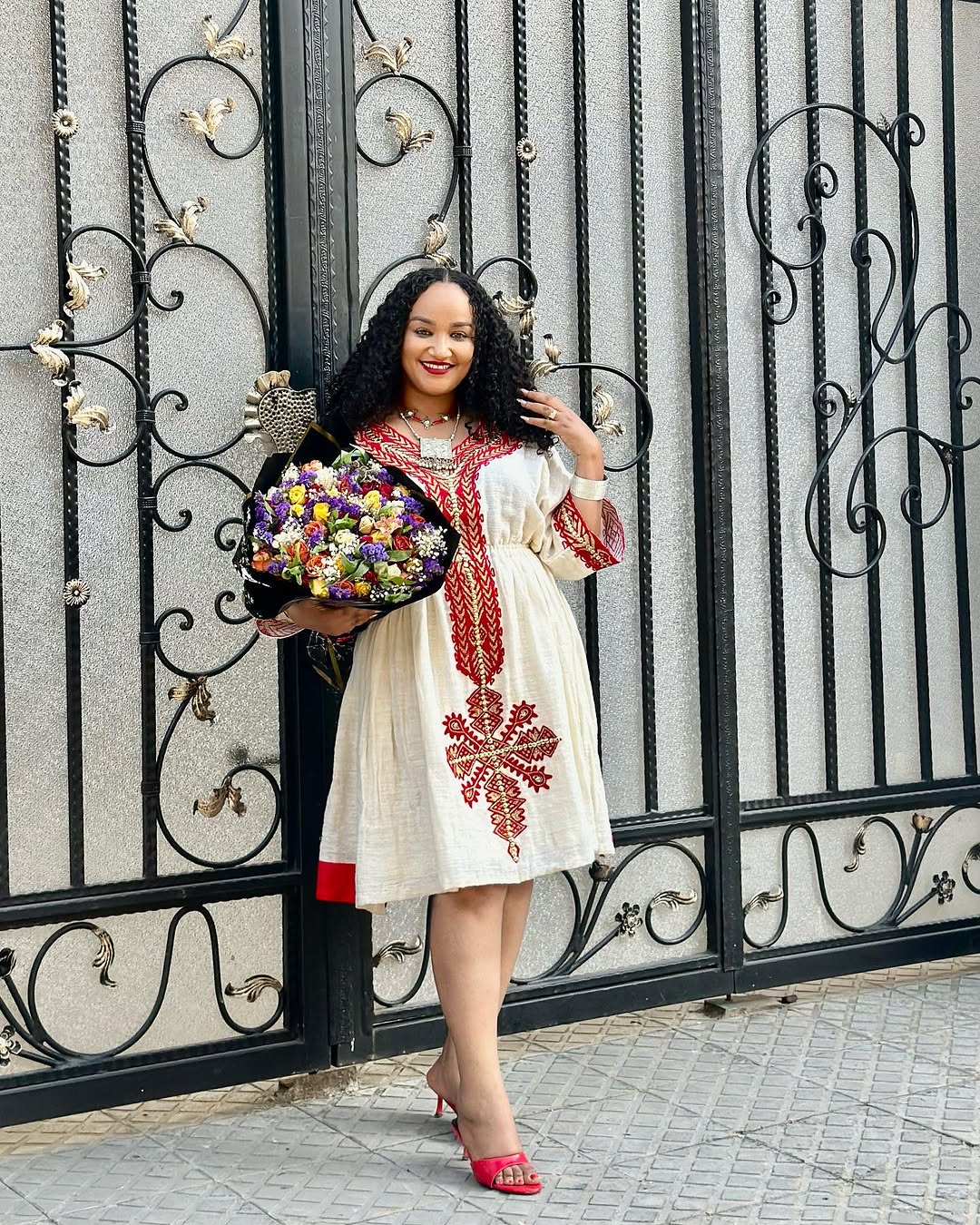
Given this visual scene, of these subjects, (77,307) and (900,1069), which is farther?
(900,1069)

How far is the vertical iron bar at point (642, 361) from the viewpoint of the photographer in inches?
141

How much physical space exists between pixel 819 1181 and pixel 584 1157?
460 millimetres

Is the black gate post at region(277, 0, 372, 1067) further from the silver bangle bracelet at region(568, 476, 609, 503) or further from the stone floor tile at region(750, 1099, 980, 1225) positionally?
the stone floor tile at region(750, 1099, 980, 1225)


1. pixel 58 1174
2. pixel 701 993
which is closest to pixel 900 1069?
pixel 701 993

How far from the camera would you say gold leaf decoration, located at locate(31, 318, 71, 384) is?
9.62 feet

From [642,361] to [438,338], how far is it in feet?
2.74

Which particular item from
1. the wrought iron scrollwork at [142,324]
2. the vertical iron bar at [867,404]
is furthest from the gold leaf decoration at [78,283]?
the vertical iron bar at [867,404]

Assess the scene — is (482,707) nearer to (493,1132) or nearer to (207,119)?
(493,1132)

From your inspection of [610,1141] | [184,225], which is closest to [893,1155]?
[610,1141]

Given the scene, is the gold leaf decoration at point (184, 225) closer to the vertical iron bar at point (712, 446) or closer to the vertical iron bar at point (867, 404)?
the vertical iron bar at point (712, 446)

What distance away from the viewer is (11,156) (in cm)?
295

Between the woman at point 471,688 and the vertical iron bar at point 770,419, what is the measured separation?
2.77 feet

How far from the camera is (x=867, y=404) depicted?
12.9 feet

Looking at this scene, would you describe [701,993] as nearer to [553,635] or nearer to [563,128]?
[553,635]
